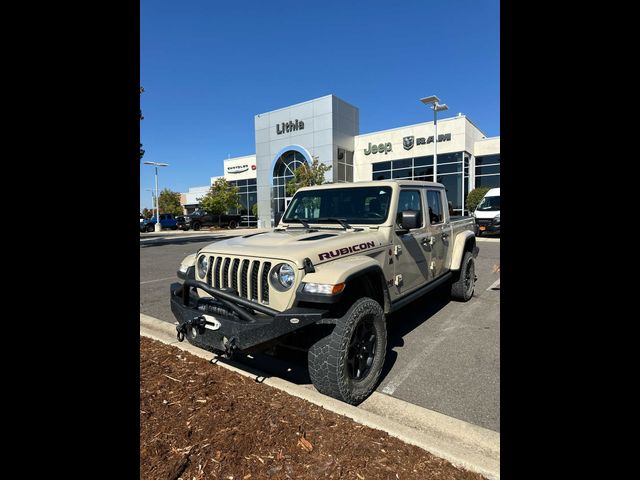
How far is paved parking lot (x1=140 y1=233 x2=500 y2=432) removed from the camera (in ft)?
9.73

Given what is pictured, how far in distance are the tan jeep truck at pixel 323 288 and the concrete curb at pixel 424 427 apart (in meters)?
0.15

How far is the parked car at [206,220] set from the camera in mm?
34250

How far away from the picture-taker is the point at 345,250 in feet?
10.6

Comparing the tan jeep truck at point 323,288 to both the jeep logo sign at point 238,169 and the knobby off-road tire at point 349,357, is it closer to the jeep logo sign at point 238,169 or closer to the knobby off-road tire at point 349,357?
the knobby off-road tire at point 349,357

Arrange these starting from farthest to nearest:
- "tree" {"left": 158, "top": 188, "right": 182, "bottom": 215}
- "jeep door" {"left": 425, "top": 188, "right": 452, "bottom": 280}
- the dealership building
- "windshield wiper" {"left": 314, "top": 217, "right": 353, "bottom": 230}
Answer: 1. "tree" {"left": 158, "top": 188, "right": 182, "bottom": 215}
2. the dealership building
3. "jeep door" {"left": 425, "top": 188, "right": 452, "bottom": 280}
4. "windshield wiper" {"left": 314, "top": 217, "right": 353, "bottom": 230}

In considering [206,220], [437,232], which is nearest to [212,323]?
[437,232]

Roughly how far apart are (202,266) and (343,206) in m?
1.73

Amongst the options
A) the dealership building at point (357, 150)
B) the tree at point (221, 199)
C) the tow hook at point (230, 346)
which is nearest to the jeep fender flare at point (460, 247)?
the tow hook at point (230, 346)

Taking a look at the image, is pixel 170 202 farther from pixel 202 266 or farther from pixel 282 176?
pixel 202 266

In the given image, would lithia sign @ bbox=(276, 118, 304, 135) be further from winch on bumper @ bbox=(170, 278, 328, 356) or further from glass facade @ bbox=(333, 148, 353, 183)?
winch on bumper @ bbox=(170, 278, 328, 356)

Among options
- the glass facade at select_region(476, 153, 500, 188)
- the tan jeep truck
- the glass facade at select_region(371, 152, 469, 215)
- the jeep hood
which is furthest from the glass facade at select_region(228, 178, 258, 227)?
the jeep hood

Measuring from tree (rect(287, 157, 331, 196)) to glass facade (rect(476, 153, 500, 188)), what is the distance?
34.3 feet
